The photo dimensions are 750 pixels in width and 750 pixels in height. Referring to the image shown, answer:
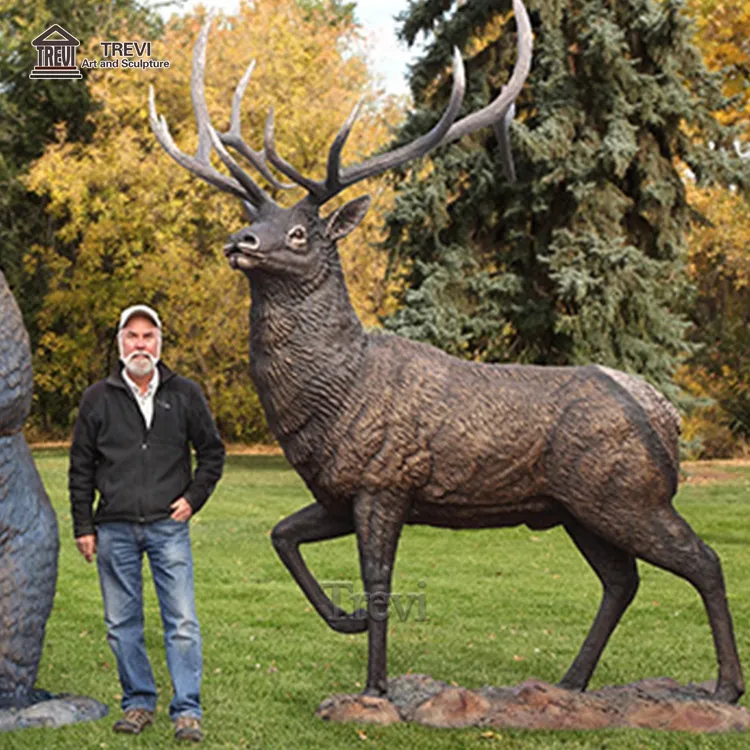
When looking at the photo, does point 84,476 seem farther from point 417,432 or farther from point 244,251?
point 417,432

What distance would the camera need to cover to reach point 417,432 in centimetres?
546

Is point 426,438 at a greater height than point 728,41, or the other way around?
point 728,41

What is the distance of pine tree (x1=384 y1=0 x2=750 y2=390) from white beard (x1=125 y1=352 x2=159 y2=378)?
1054cm

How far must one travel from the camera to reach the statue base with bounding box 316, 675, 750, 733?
5.41m

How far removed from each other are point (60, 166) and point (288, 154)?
548 cm

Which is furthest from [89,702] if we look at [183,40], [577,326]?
[183,40]

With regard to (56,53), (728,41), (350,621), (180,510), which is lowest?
(350,621)

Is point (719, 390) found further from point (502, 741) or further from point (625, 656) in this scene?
point (502, 741)

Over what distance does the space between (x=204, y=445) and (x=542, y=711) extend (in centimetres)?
206

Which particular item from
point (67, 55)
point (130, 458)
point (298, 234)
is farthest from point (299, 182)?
point (67, 55)

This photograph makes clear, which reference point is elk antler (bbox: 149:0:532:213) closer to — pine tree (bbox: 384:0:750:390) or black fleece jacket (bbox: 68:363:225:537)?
black fleece jacket (bbox: 68:363:225:537)

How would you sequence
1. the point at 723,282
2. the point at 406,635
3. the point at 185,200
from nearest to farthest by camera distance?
1. the point at 406,635
2. the point at 185,200
3. the point at 723,282

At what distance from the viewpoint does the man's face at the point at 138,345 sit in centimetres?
532

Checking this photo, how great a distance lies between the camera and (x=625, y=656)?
737cm
